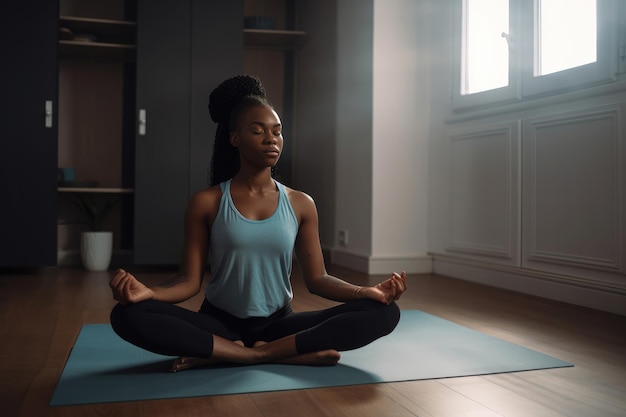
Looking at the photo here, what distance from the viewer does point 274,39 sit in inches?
207

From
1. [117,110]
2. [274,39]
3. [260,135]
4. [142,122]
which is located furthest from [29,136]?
[260,135]

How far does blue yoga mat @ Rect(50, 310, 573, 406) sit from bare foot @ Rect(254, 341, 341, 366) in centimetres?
1

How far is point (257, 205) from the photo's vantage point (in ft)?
5.75

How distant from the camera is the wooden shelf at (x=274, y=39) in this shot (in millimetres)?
4997

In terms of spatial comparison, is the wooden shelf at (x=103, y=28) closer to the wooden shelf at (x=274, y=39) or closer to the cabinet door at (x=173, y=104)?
the cabinet door at (x=173, y=104)

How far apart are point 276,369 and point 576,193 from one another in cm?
185

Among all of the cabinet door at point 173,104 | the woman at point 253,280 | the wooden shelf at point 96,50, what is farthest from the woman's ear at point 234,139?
the wooden shelf at point 96,50

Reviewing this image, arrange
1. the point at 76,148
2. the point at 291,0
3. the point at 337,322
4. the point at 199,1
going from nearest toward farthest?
the point at 337,322, the point at 199,1, the point at 76,148, the point at 291,0

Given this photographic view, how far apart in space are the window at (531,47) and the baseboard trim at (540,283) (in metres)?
0.85

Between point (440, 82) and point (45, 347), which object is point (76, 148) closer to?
point (440, 82)

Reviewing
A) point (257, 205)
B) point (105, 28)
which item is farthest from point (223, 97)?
point (105, 28)

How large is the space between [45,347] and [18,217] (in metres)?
2.36

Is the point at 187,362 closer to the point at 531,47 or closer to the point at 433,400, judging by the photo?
the point at 433,400

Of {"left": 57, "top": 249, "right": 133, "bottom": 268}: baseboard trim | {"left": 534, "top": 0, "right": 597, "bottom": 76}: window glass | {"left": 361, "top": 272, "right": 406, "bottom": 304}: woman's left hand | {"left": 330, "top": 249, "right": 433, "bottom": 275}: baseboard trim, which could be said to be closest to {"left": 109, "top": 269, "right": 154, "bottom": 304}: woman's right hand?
{"left": 361, "top": 272, "right": 406, "bottom": 304}: woman's left hand
